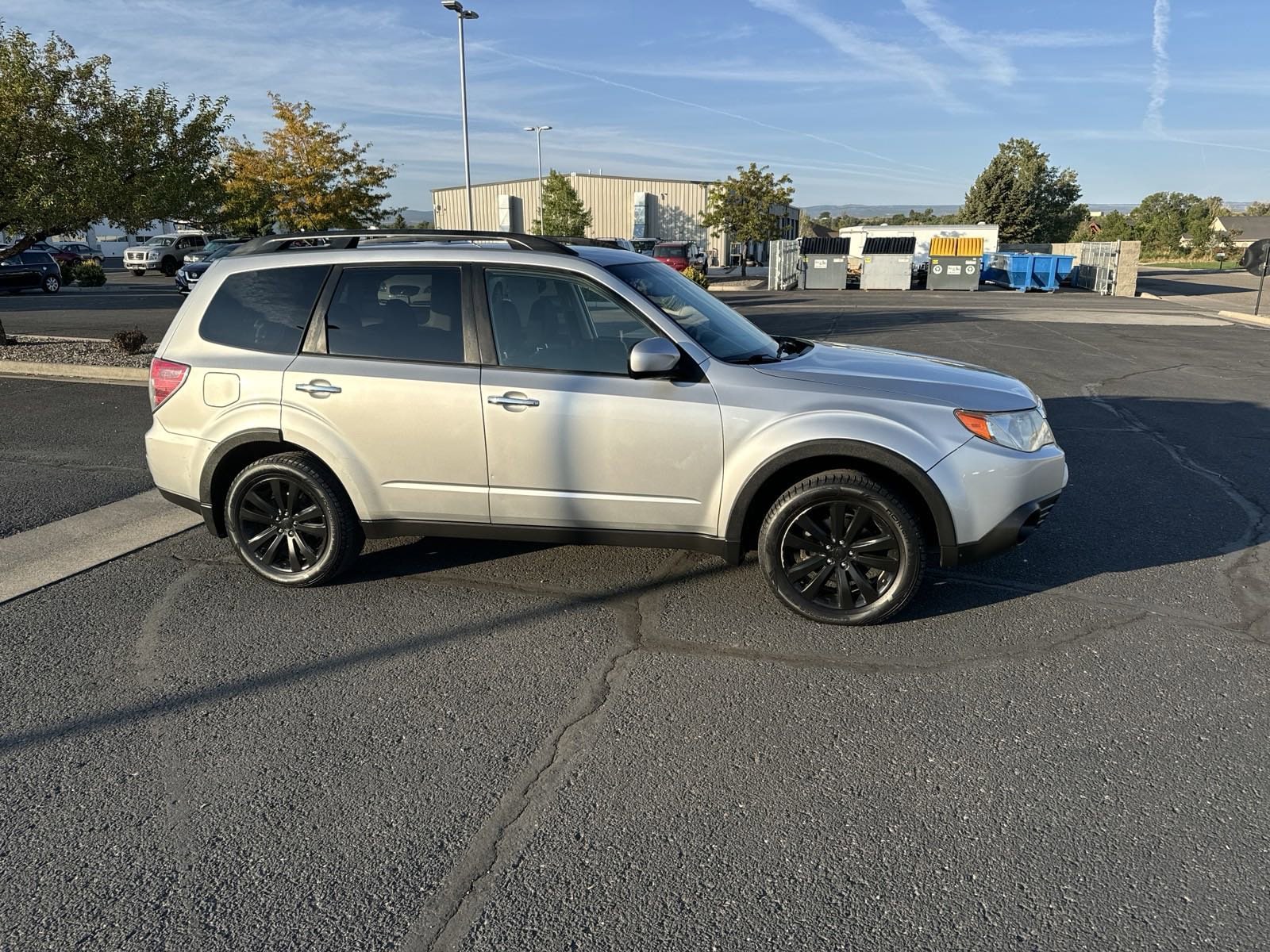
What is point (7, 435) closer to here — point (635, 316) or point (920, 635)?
point (635, 316)

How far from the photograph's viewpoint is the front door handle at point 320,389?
15.0 feet

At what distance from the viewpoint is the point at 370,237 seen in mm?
4902

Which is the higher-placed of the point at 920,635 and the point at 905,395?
the point at 905,395

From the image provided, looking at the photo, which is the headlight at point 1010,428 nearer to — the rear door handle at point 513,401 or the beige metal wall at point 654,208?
the rear door handle at point 513,401

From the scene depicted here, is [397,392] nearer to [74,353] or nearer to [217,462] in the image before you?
[217,462]

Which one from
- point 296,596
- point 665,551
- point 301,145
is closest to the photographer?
point 296,596

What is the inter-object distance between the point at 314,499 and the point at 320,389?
60 centimetres

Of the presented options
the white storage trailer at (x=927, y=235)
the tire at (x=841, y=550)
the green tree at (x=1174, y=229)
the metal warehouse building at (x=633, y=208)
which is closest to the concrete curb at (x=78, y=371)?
the tire at (x=841, y=550)

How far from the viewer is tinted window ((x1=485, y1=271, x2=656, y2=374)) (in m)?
4.39

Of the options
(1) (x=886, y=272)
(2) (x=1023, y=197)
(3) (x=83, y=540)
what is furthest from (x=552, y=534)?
(2) (x=1023, y=197)

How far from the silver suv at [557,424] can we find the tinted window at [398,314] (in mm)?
10

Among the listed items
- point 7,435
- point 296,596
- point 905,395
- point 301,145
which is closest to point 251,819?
point 296,596

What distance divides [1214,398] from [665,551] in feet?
27.3

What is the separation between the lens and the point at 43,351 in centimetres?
1320
